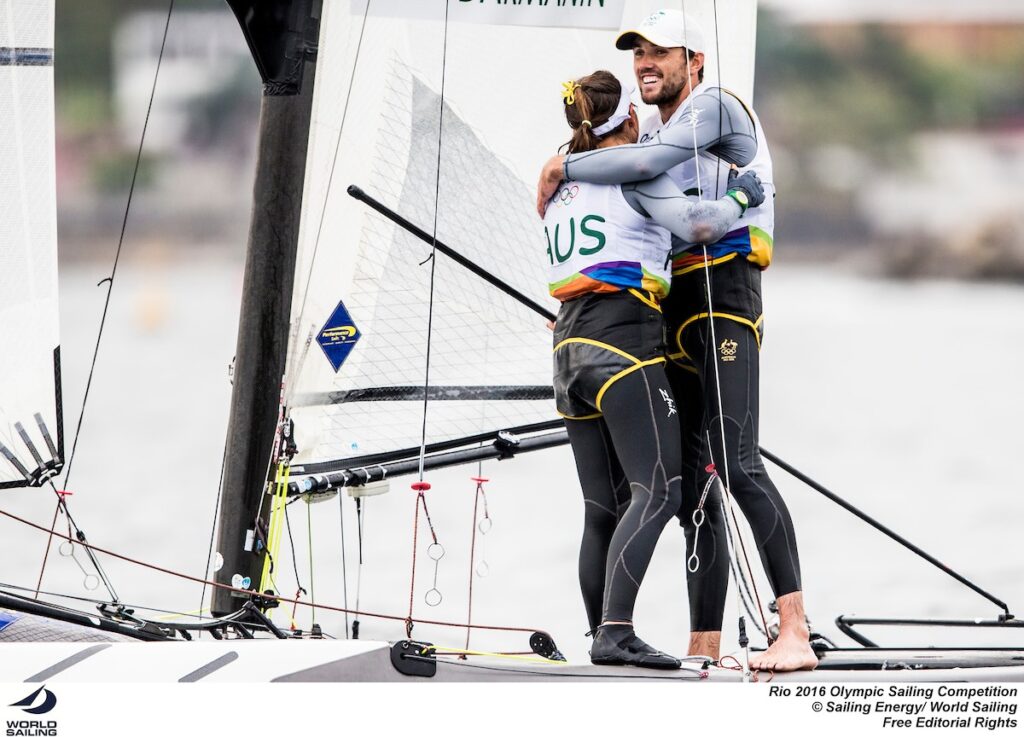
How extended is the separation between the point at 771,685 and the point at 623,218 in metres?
0.94

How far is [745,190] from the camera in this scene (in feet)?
11.5

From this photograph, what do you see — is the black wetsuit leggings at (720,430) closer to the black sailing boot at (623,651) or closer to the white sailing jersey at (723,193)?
the white sailing jersey at (723,193)

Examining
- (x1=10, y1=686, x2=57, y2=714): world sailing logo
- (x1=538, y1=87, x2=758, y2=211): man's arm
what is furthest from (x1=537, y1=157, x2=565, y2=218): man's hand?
(x1=10, y1=686, x2=57, y2=714): world sailing logo

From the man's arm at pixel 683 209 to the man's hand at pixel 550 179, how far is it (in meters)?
0.14

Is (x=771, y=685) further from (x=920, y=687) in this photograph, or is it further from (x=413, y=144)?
(x=413, y=144)

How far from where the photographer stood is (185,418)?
647 inches

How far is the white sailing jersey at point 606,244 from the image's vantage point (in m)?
3.46

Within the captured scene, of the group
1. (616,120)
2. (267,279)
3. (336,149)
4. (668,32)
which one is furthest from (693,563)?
(336,149)

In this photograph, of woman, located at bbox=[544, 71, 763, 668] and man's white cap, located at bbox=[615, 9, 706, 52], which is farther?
man's white cap, located at bbox=[615, 9, 706, 52]

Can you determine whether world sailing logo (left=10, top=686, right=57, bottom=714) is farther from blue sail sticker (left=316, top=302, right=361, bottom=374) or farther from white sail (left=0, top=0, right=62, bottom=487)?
blue sail sticker (left=316, top=302, right=361, bottom=374)

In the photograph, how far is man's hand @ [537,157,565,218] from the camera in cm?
351

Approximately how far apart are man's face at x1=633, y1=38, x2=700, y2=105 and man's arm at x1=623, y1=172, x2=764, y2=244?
22 centimetres

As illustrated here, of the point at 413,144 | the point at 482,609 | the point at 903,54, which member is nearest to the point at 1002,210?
the point at 903,54

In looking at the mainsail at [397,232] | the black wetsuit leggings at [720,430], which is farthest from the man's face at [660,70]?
the mainsail at [397,232]
